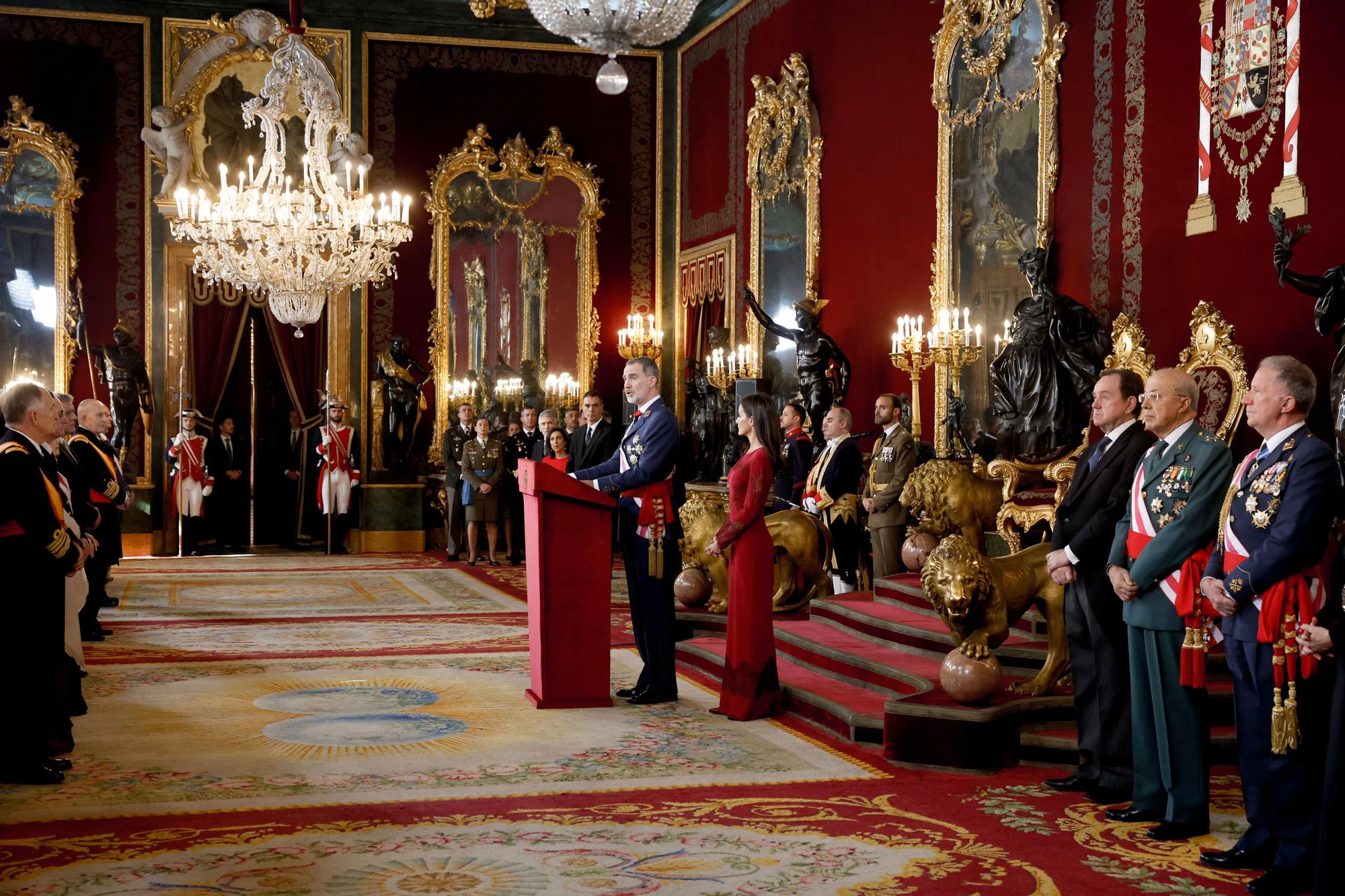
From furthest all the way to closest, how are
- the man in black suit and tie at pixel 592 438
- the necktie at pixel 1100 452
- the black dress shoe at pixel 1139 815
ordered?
the man in black suit and tie at pixel 592 438
the necktie at pixel 1100 452
the black dress shoe at pixel 1139 815

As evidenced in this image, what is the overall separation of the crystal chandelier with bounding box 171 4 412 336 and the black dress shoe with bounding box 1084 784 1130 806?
774cm

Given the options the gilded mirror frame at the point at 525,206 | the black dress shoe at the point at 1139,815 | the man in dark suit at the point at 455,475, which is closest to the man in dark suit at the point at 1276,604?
the black dress shoe at the point at 1139,815

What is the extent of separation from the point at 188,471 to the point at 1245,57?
11499 mm

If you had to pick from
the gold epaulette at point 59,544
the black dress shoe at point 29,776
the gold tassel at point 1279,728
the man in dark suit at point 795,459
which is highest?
the man in dark suit at point 795,459

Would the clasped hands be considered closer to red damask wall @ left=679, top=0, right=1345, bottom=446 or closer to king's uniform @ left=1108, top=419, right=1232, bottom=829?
Answer: king's uniform @ left=1108, top=419, right=1232, bottom=829

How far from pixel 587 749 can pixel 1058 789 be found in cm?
194

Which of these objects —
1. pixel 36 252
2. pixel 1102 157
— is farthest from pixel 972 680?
pixel 36 252

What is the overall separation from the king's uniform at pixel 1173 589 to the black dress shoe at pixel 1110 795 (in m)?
0.30

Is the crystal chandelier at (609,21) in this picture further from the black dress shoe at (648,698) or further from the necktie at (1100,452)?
the black dress shoe at (648,698)

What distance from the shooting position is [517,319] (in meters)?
16.1

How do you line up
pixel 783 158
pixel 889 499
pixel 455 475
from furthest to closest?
pixel 455 475 < pixel 783 158 < pixel 889 499

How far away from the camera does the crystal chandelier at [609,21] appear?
249 inches

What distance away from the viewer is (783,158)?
13203 millimetres

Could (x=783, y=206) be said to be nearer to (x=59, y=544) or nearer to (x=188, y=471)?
(x=188, y=471)
